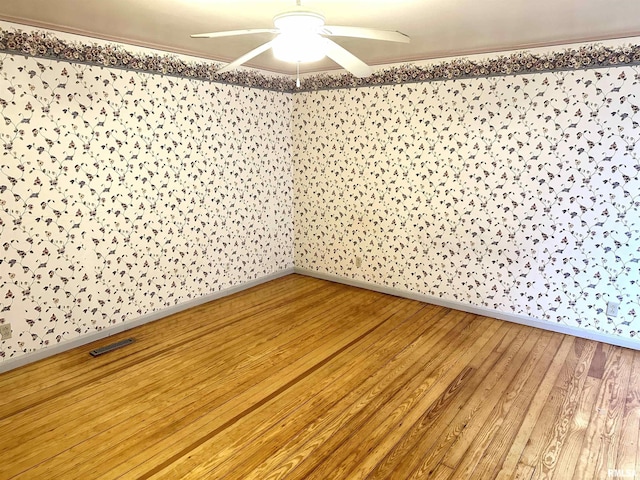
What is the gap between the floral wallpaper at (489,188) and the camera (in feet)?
11.5

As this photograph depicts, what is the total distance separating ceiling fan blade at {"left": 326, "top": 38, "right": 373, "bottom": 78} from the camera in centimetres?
222

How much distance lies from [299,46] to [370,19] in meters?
0.97

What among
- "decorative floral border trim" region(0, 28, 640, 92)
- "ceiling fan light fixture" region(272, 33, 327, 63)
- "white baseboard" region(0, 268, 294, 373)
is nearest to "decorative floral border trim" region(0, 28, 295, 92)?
"decorative floral border trim" region(0, 28, 640, 92)

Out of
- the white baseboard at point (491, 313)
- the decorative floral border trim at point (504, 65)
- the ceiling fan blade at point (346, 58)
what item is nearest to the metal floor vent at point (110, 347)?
the white baseboard at point (491, 313)

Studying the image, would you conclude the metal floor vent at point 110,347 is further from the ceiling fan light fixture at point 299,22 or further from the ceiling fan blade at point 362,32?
the ceiling fan blade at point 362,32

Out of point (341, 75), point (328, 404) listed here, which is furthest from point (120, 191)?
point (341, 75)

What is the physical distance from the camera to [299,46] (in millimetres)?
2229

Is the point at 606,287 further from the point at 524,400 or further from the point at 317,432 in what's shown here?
the point at 317,432

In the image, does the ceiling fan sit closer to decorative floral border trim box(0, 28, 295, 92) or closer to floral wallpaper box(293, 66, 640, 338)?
decorative floral border trim box(0, 28, 295, 92)

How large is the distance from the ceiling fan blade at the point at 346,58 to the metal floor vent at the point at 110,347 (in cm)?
292

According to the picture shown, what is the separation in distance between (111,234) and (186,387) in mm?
1600

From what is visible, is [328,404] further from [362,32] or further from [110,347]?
[362,32]

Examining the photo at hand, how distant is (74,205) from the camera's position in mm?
3459

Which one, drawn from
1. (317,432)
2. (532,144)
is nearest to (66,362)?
(317,432)
